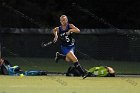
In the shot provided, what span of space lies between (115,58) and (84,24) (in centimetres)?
733

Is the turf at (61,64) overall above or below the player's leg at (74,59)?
below

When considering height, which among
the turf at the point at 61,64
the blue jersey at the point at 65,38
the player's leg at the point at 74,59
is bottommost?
the turf at the point at 61,64

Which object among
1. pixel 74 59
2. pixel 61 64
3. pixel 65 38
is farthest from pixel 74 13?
pixel 74 59

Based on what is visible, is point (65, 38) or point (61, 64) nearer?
point (65, 38)

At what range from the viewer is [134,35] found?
89.9ft

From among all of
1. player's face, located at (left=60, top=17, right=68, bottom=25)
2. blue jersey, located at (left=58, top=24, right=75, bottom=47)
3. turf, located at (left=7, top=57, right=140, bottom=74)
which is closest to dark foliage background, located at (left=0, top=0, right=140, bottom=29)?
turf, located at (left=7, top=57, right=140, bottom=74)

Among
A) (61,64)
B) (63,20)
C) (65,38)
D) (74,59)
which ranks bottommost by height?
(61,64)

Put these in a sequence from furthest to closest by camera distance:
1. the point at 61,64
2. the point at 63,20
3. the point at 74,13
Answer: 1. the point at 74,13
2. the point at 61,64
3. the point at 63,20

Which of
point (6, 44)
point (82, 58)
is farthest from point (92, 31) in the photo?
point (6, 44)

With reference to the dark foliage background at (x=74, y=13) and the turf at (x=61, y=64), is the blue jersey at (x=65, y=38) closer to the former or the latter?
the turf at (x=61, y=64)

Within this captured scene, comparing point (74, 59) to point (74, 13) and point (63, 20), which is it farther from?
point (74, 13)

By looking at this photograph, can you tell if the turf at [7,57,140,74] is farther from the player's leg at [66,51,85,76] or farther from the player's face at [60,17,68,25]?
the player's face at [60,17,68,25]

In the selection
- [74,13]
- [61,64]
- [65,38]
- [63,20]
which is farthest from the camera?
[74,13]

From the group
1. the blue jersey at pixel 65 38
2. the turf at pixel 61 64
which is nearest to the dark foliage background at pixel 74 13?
the turf at pixel 61 64
